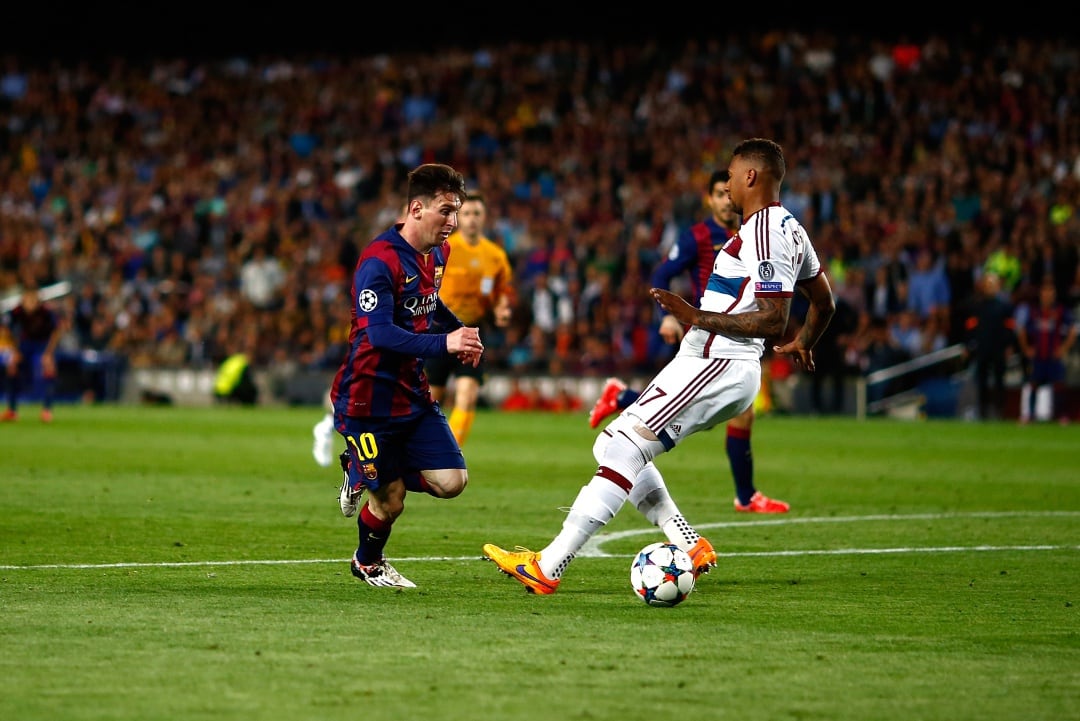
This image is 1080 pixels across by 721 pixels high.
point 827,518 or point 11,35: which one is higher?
point 11,35

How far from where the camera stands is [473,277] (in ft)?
48.4

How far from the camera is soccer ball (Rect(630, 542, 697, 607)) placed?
7223 mm

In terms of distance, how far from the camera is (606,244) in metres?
29.5

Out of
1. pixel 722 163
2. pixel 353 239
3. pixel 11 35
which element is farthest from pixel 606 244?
pixel 11 35

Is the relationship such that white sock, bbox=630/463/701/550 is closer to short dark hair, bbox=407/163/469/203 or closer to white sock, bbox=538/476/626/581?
white sock, bbox=538/476/626/581

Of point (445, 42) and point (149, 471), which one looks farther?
point (445, 42)

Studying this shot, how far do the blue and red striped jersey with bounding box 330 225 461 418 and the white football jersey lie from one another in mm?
1272

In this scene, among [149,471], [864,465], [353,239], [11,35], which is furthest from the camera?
[11,35]

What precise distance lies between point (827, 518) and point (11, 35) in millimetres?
35937

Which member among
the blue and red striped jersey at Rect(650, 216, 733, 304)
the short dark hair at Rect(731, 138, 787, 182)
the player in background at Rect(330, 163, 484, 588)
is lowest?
the player in background at Rect(330, 163, 484, 588)

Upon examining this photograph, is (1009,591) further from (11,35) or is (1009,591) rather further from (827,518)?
(11,35)

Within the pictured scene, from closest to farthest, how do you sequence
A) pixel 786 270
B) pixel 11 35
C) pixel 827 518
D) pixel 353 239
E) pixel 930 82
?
pixel 786 270 → pixel 827 518 → pixel 930 82 → pixel 353 239 → pixel 11 35

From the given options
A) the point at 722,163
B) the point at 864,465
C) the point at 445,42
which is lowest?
the point at 864,465

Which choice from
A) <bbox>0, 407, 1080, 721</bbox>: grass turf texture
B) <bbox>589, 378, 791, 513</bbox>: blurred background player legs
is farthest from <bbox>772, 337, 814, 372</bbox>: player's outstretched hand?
<bbox>589, 378, 791, 513</bbox>: blurred background player legs
